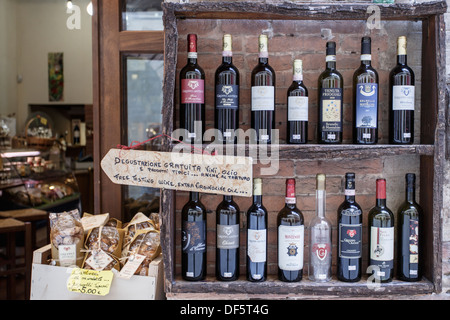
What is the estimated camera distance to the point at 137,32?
1.85m

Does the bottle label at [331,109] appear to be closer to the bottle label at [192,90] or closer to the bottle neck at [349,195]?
the bottle neck at [349,195]

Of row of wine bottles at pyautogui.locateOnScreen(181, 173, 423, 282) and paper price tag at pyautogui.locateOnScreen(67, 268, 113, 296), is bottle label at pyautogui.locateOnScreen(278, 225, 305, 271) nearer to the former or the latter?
row of wine bottles at pyautogui.locateOnScreen(181, 173, 423, 282)

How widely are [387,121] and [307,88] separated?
1.12ft

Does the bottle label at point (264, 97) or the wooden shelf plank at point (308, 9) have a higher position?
the wooden shelf plank at point (308, 9)

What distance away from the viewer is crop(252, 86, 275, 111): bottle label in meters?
1.42

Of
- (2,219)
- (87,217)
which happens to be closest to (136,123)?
(87,217)

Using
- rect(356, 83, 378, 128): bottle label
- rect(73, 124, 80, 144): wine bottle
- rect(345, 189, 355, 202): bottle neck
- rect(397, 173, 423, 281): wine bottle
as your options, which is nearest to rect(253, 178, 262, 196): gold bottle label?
rect(345, 189, 355, 202): bottle neck

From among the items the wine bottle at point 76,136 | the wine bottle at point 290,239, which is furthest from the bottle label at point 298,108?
the wine bottle at point 76,136

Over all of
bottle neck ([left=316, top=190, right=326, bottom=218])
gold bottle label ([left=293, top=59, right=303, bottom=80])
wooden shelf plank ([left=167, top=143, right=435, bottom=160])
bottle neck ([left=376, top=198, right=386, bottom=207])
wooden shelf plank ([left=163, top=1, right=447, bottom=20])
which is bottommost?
bottle neck ([left=316, top=190, right=326, bottom=218])

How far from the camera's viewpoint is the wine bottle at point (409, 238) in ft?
4.84

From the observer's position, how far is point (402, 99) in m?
Answer: 1.44

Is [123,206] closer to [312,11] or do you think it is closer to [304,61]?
[304,61]

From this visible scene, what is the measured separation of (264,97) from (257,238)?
491 millimetres

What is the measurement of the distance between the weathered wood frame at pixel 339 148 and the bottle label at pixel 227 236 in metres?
0.13
